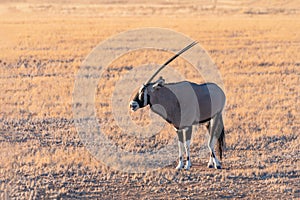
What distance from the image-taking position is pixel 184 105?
431 inches

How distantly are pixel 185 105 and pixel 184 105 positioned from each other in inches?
0.6

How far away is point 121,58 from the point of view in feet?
96.4

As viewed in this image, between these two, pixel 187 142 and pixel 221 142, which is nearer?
pixel 187 142

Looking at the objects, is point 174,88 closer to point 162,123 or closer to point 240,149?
point 240,149

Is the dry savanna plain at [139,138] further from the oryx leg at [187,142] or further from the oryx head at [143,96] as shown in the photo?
the oryx head at [143,96]

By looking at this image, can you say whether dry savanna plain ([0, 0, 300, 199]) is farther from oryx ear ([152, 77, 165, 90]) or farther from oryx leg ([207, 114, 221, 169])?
oryx ear ([152, 77, 165, 90])

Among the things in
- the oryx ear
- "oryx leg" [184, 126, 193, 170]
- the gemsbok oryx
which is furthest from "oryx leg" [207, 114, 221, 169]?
the oryx ear

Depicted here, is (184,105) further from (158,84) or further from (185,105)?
(158,84)

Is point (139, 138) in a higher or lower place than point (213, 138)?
higher

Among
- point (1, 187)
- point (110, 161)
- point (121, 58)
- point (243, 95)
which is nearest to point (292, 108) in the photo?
point (243, 95)

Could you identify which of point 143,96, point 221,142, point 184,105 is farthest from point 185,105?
point 221,142

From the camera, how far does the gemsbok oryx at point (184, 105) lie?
1086 cm

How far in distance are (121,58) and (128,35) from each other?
11.2 m

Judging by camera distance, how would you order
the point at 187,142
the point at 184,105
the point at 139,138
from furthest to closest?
the point at 139,138
the point at 187,142
the point at 184,105
